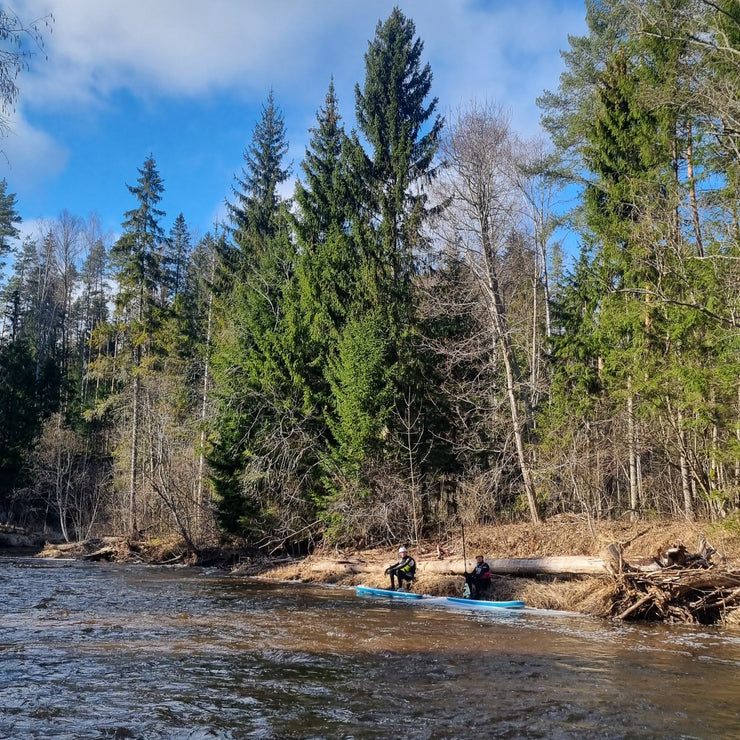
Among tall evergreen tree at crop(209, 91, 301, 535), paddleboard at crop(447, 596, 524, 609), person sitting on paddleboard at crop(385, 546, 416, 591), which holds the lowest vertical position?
paddleboard at crop(447, 596, 524, 609)

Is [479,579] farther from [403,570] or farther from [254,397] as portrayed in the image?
[254,397]

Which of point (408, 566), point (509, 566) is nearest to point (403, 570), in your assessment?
point (408, 566)

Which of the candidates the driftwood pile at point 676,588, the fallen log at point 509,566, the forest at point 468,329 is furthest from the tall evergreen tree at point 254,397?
the driftwood pile at point 676,588

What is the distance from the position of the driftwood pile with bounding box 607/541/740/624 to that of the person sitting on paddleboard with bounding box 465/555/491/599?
3.22 metres

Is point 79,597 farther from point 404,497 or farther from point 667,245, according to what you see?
point 667,245

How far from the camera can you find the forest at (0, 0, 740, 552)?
14.6m

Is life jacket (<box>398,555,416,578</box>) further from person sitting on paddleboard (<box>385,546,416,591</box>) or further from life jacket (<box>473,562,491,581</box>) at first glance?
life jacket (<box>473,562,491,581</box>)

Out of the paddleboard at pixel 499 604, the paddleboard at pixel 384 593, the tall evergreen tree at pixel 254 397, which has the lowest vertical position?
the paddleboard at pixel 384 593

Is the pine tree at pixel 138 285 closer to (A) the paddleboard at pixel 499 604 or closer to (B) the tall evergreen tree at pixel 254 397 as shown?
(B) the tall evergreen tree at pixel 254 397

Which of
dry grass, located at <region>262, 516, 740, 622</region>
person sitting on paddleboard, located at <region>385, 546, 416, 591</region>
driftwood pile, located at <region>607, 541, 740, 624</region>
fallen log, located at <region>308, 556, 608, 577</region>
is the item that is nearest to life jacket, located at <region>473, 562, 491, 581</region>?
dry grass, located at <region>262, 516, 740, 622</region>

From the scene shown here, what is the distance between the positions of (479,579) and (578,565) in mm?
2332

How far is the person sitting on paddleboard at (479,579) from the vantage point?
15133mm

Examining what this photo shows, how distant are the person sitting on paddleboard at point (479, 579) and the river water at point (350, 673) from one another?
1.82 m

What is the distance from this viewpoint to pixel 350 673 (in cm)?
802
